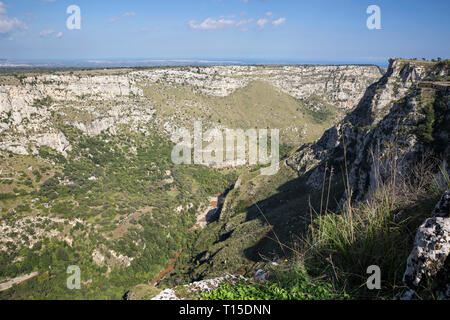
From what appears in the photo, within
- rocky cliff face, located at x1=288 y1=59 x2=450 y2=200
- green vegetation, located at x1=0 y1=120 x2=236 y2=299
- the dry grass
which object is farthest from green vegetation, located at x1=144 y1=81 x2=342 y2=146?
the dry grass

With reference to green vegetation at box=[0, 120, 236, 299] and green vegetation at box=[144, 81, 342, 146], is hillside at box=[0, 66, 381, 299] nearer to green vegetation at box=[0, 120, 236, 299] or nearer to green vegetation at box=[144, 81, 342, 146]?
green vegetation at box=[0, 120, 236, 299]

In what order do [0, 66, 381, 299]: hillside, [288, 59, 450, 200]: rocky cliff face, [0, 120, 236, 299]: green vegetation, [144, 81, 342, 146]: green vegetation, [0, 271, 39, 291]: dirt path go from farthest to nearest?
[144, 81, 342, 146]: green vegetation → [0, 66, 381, 299]: hillside → [0, 120, 236, 299]: green vegetation → [0, 271, 39, 291]: dirt path → [288, 59, 450, 200]: rocky cliff face

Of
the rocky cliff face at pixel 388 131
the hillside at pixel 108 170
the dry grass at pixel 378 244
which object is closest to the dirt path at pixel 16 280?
the hillside at pixel 108 170

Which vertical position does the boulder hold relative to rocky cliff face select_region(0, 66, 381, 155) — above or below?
below

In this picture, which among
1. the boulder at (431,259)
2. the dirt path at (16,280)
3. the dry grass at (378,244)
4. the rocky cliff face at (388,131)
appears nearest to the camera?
the boulder at (431,259)

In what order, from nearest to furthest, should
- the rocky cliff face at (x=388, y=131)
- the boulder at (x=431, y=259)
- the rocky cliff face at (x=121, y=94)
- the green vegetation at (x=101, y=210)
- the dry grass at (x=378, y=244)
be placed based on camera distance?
the boulder at (x=431, y=259) → the dry grass at (x=378, y=244) → the rocky cliff face at (x=388, y=131) → the green vegetation at (x=101, y=210) → the rocky cliff face at (x=121, y=94)

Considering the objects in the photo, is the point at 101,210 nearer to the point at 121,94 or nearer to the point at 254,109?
the point at 121,94

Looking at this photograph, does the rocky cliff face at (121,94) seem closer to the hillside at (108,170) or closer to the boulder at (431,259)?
the hillside at (108,170)

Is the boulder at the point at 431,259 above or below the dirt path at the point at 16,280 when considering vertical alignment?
above

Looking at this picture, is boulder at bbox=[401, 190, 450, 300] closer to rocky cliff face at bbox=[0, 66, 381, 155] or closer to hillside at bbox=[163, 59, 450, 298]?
hillside at bbox=[163, 59, 450, 298]

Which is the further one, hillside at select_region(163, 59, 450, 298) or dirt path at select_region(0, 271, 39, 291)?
dirt path at select_region(0, 271, 39, 291)

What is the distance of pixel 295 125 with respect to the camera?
96062 mm

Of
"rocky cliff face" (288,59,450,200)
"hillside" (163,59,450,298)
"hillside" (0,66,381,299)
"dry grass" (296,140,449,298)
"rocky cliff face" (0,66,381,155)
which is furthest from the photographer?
"rocky cliff face" (0,66,381,155)
